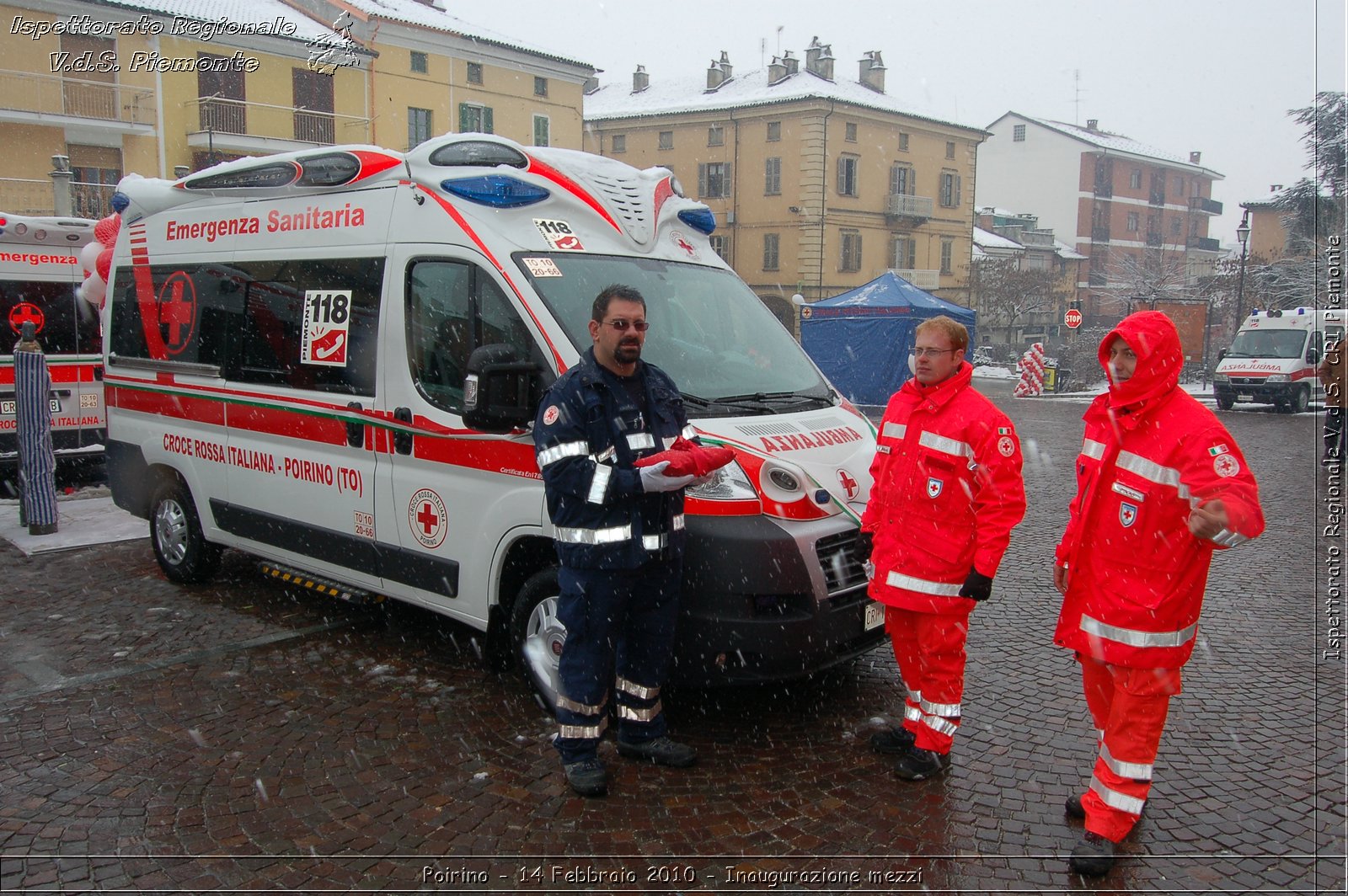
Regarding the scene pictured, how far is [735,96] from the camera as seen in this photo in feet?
156

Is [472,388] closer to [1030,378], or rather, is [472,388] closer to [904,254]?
[1030,378]

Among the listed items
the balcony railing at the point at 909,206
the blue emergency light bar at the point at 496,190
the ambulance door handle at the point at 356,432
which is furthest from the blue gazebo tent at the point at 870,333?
the balcony railing at the point at 909,206

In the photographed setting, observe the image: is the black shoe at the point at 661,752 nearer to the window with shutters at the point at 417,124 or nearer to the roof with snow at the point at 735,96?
the window with shutters at the point at 417,124

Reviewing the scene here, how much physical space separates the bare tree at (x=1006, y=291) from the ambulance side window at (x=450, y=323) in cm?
4884

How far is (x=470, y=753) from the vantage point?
4348 millimetres

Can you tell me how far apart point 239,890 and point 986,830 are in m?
2.69

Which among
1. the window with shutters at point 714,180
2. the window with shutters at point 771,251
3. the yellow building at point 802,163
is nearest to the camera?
the yellow building at point 802,163

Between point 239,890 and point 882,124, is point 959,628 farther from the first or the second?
point 882,124

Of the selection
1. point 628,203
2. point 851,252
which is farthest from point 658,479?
point 851,252

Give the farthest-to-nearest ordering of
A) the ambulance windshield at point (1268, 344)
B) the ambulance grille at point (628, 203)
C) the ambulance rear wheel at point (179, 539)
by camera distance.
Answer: the ambulance windshield at point (1268, 344)
the ambulance rear wheel at point (179, 539)
the ambulance grille at point (628, 203)

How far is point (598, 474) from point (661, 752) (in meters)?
1.33

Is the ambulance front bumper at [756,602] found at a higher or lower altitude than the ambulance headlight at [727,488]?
lower

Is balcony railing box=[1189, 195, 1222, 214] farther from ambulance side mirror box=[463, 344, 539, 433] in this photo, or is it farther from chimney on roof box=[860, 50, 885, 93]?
ambulance side mirror box=[463, 344, 539, 433]

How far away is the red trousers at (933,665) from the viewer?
400 cm
